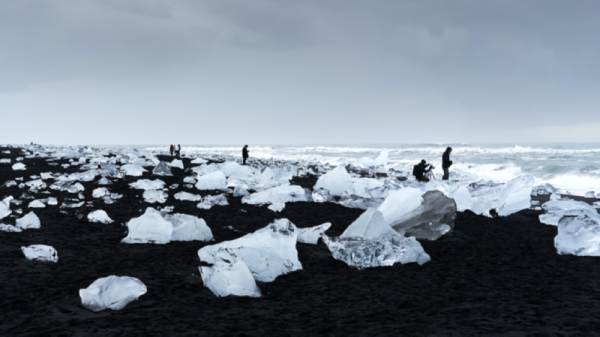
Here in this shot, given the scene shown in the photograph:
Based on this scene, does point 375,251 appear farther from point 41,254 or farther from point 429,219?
point 41,254

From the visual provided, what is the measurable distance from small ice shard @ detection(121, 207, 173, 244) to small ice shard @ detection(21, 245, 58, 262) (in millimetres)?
734

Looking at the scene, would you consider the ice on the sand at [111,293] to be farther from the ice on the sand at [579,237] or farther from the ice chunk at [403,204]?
the ice on the sand at [579,237]

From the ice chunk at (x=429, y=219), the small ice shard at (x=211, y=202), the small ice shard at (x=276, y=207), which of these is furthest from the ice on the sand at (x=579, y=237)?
the small ice shard at (x=211, y=202)

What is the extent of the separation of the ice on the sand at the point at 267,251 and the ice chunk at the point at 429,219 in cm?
174

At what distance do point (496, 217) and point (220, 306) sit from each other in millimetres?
5274

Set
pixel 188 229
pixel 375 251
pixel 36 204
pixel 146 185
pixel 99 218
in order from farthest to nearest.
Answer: pixel 146 185 → pixel 36 204 → pixel 99 218 → pixel 188 229 → pixel 375 251

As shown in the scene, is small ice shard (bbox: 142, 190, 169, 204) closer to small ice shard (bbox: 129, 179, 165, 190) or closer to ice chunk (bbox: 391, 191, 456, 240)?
small ice shard (bbox: 129, 179, 165, 190)

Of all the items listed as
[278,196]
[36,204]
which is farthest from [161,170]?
[278,196]

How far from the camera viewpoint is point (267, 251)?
3033 mm

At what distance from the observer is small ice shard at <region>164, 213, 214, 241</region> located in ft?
12.8

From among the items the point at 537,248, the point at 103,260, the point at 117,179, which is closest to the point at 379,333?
the point at 103,260

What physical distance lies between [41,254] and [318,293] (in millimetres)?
2508

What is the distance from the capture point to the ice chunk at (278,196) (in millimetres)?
6637

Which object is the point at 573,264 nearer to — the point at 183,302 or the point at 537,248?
the point at 537,248
